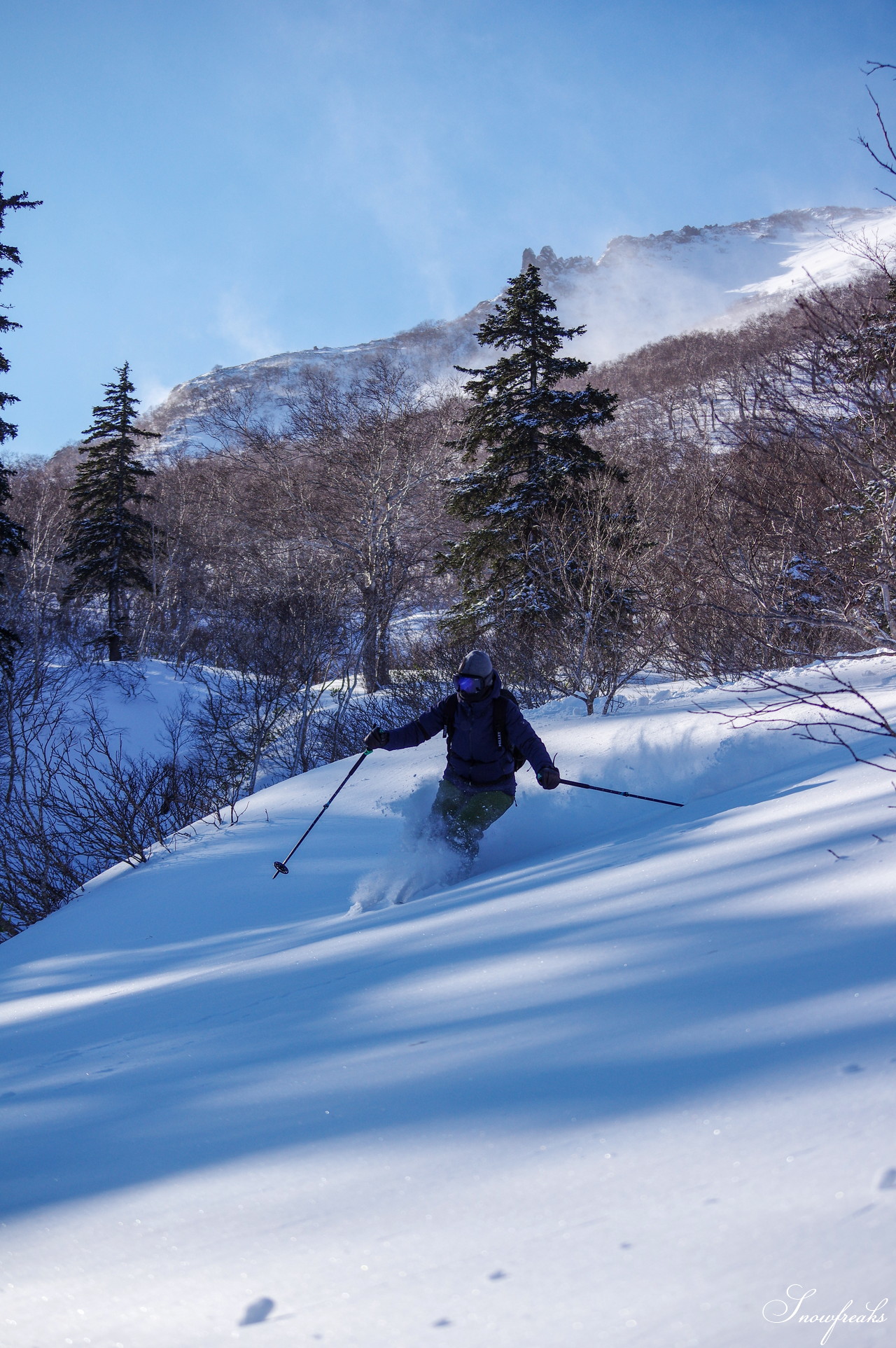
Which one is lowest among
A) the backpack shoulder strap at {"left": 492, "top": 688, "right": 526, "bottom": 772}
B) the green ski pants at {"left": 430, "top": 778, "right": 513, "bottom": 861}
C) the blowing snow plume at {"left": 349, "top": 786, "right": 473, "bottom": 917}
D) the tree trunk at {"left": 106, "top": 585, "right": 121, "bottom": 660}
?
the blowing snow plume at {"left": 349, "top": 786, "right": 473, "bottom": 917}

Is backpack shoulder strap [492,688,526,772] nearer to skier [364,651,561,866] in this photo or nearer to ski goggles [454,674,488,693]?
skier [364,651,561,866]

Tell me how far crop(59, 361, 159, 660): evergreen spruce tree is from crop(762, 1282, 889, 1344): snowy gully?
28531mm

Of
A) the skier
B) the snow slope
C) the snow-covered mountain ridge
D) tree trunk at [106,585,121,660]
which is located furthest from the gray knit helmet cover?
the snow-covered mountain ridge

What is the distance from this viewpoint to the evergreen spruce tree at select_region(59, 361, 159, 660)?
26.7 m

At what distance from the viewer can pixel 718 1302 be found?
0.97 metres

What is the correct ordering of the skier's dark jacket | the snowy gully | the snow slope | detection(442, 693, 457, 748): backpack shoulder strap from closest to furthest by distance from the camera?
the snowy gully
the snow slope
the skier's dark jacket
detection(442, 693, 457, 748): backpack shoulder strap

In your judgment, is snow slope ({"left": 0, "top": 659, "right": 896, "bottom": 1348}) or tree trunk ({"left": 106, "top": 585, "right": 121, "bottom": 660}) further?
tree trunk ({"left": 106, "top": 585, "right": 121, "bottom": 660})

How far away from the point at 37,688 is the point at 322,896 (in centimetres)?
1598

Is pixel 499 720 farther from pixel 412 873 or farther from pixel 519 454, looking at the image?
pixel 519 454

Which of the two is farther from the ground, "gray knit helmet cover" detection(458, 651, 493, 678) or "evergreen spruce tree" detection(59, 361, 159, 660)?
"evergreen spruce tree" detection(59, 361, 159, 660)

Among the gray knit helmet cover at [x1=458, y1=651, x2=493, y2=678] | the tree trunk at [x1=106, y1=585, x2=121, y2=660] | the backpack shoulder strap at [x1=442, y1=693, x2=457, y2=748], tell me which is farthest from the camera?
the tree trunk at [x1=106, y1=585, x2=121, y2=660]

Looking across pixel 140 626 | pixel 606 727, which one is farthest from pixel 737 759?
pixel 140 626

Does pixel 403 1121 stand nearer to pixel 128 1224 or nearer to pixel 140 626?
pixel 128 1224

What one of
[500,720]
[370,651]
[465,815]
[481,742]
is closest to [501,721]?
[500,720]
